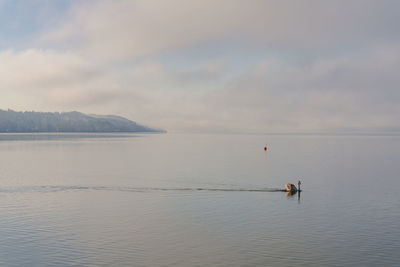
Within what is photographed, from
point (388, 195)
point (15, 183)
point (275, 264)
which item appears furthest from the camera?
point (15, 183)

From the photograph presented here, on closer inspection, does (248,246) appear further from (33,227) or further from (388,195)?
(388,195)

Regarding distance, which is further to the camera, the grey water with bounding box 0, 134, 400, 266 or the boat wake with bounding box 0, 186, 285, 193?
the boat wake with bounding box 0, 186, 285, 193

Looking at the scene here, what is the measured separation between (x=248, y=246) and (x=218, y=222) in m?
9.64

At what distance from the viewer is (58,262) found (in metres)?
30.6

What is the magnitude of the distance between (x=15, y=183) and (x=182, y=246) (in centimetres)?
5610

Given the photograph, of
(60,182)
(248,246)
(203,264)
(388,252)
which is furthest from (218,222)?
(60,182)

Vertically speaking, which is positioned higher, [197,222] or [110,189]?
[197,222]

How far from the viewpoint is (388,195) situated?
6319 cm

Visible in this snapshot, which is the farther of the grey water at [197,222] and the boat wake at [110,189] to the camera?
the boat wake at [110,189]

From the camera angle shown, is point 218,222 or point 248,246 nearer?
point 248,246

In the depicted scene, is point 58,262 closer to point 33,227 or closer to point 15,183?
point 33,227

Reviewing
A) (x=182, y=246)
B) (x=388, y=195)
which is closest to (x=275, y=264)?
(x=182, y=246)

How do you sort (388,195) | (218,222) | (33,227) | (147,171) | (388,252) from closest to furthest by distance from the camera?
1. (388,252)
2. (33,227)
3. (218,222)
4. (388,195)
5. (147,171)

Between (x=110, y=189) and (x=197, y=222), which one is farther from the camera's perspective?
(x=110, y=189)
